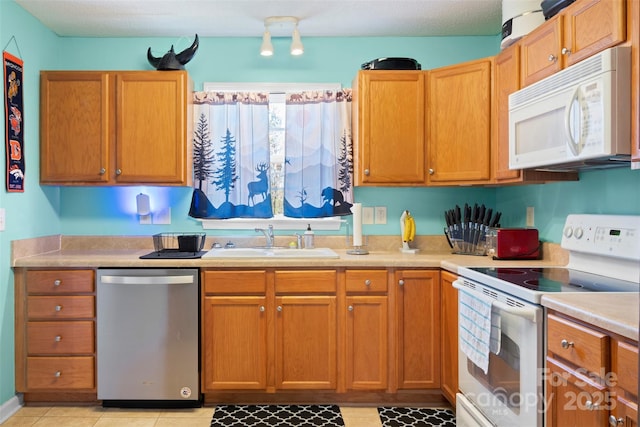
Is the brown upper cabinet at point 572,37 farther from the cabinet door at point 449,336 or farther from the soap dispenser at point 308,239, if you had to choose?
the soap dispenser at point 308,239

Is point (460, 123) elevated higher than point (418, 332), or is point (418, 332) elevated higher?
point (460, 123)

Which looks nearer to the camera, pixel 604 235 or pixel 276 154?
pixel 604 235

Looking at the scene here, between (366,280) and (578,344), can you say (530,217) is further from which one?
(578,344)

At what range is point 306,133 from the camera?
3312mm

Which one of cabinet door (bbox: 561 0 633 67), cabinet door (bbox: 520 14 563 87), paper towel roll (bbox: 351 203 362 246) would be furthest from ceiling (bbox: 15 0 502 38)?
paper towel roll (bbox: 351 203 362 246)

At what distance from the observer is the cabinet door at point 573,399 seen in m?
1.35

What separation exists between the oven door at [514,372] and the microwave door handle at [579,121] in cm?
→ 65

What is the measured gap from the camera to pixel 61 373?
2715 mm

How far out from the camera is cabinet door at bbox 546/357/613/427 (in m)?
1.35

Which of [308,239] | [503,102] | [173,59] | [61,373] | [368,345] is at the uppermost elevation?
[173,59]

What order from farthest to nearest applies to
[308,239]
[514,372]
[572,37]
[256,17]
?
[308,239] → [256,17] → [572,37] → [514,372]

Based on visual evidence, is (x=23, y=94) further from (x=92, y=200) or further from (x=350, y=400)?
(x=350, y=400)

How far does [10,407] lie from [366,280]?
217cm

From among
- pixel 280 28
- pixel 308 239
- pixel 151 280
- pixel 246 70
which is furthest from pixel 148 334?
pixel 280 28
